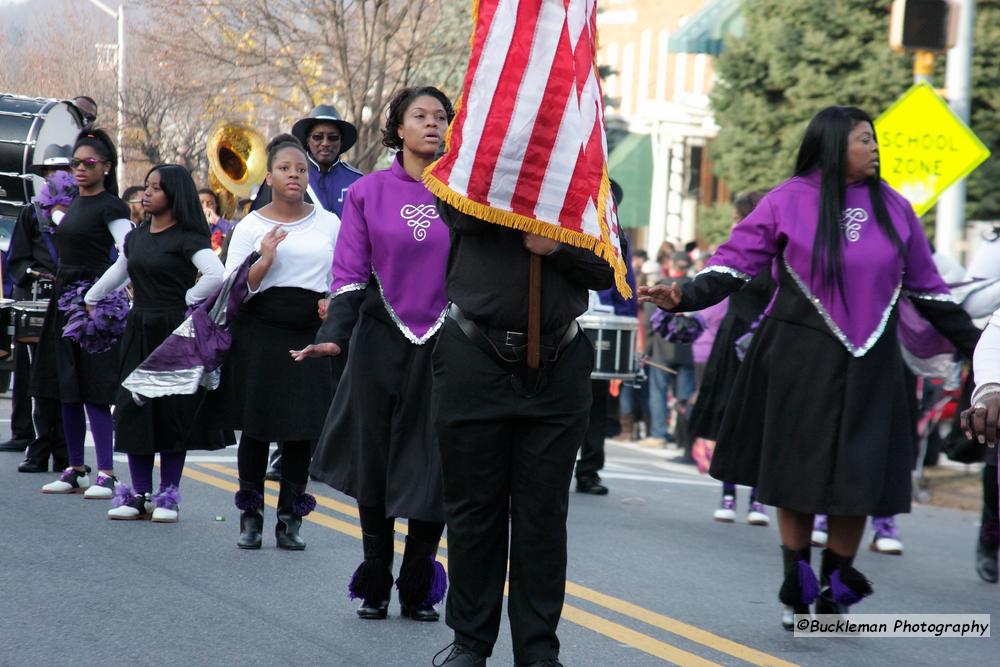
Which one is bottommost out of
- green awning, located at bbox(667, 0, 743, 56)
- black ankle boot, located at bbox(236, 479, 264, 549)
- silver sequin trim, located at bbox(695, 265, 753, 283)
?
black ankle boot, located at bbox(236, 479, 264, 549)

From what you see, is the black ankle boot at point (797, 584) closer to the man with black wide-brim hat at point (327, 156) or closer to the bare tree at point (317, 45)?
the man with black wide-brim hat at point (327, 156)

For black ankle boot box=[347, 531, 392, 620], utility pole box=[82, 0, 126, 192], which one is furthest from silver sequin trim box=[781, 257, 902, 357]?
utility pole box=[82, 0, 126, 192]

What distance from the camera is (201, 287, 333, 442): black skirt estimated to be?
753 cm

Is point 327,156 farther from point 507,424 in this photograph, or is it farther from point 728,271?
point 507,424

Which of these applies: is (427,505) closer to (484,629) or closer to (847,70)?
(484,629)

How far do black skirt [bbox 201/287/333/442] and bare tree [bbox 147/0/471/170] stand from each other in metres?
11.2

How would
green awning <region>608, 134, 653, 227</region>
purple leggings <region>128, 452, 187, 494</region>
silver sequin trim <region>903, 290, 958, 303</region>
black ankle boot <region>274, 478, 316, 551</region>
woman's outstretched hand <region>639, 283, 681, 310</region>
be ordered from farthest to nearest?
green awning <region>608, 134, 653, 227</region> < purple leggings <region>128, 452, 187, 494</region> < black ankle boot <region>274, 478, 316, 551</region> < silver sequin trim <region>903, 290, 958, 303</region> < woman's outstretched hand <region>639, 283, 681, 310</region>

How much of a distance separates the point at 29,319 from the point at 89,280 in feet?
3.74

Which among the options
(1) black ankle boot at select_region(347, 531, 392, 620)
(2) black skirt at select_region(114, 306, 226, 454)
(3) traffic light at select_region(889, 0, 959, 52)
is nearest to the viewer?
(1) black ankle boot at select_region(347, 531, 392, 620)

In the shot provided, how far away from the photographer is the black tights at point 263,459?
7.61 meters

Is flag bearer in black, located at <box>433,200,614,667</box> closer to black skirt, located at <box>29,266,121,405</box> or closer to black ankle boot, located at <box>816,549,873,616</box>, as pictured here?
black ankle boot, located at <box>816,549,873,616</box>

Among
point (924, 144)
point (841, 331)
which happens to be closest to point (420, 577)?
point (841, 331)

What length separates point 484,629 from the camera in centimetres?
499

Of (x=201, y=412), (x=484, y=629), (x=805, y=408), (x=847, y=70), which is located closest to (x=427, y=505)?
(x=484, y=629)
